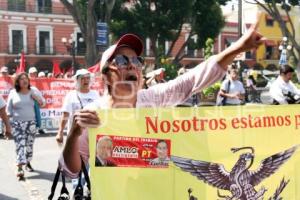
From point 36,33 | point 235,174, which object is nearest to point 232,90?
point 235,174

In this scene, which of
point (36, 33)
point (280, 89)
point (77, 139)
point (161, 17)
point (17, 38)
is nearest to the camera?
point (77, 139)

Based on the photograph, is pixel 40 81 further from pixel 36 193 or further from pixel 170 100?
pixel 170 100

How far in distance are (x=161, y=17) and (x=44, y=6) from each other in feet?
67.7

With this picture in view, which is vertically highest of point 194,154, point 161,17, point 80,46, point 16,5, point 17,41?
point 16,5

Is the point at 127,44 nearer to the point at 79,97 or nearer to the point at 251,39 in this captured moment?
the point at 251,39

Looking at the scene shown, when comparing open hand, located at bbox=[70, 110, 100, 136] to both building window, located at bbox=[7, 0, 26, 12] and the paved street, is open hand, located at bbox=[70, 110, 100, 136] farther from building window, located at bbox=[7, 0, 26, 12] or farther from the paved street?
building window, located at bbox=[7, 0, 26, 12]

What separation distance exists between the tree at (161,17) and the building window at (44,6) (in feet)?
57.3

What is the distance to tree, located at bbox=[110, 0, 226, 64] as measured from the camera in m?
32.7

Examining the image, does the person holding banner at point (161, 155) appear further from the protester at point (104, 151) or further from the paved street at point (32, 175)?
the paved street at point (32, 175)

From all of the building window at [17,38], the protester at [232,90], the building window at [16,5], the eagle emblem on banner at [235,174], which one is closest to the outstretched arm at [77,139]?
the eagle emblem on banner at [235,174]

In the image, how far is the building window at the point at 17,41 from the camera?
48.0 m

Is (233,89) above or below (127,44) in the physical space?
below

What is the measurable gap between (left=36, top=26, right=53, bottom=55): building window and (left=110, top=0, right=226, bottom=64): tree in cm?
1784

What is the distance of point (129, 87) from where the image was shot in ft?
8.09
